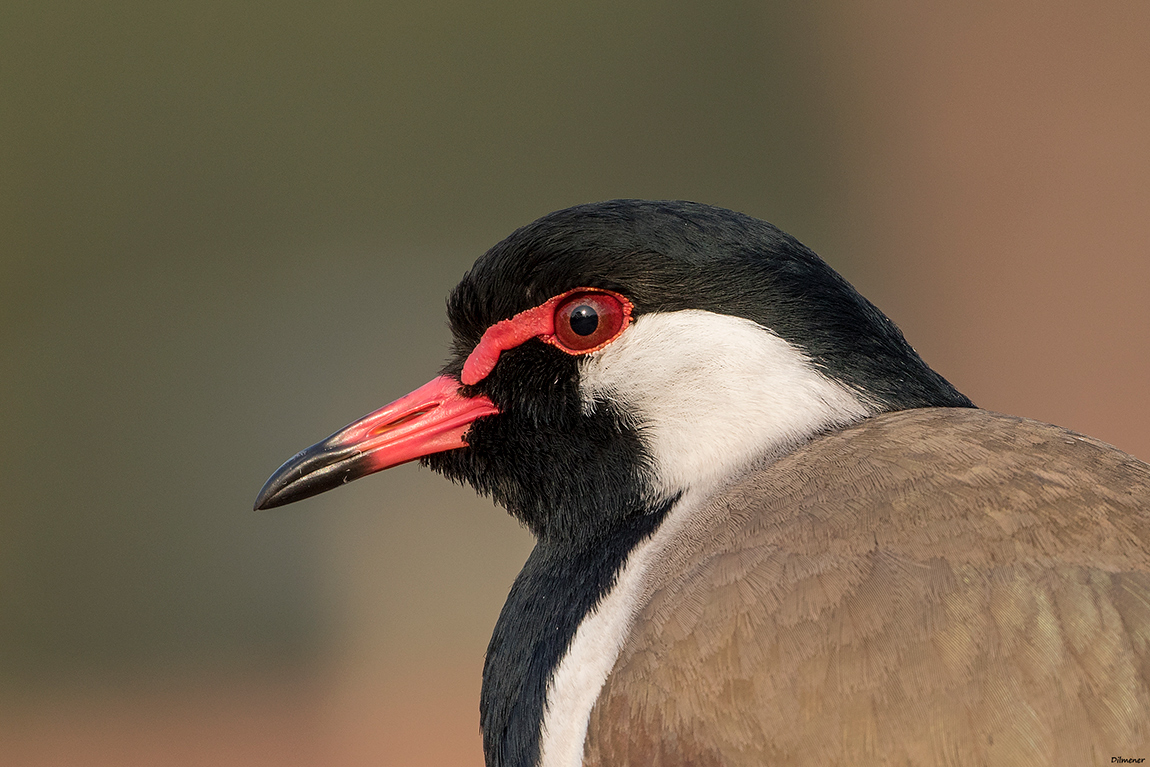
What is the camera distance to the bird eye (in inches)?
67.5

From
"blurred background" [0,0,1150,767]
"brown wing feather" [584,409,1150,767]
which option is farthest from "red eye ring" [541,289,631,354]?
"blurred background" [0,0,1150,767]

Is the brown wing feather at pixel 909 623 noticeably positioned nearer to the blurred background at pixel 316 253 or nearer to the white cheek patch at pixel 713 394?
the white cheek patch at pixel 713 394

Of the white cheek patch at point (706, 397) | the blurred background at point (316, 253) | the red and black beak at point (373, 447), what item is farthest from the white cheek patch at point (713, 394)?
the blurred background at point (316, 253)

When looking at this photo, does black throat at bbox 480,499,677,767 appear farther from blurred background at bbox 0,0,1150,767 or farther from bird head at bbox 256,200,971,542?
blurred background at bbox 0,0,1150,767

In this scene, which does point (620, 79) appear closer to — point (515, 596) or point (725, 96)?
point (725, 96)

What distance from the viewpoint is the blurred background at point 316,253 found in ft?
16.6

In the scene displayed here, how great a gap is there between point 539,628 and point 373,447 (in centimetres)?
42

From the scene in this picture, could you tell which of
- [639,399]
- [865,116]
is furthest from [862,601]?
[865,116]

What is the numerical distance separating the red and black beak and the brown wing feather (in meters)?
0.52

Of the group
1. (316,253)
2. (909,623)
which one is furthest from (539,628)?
(316,253)

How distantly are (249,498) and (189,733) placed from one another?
1.23 m

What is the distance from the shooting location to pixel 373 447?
1.84 m

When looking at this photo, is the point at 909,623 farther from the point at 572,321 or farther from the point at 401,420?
the point at 401,420

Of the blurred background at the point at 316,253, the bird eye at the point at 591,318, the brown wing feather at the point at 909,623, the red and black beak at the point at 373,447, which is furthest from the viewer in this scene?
the blurred background at the point at 316,253
